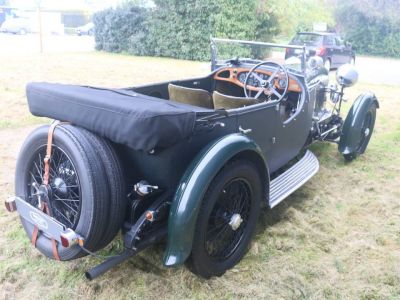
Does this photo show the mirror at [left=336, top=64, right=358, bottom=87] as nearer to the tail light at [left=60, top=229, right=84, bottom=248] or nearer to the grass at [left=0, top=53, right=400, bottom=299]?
the grass at [left=0, top=53, right=400, bottom=299]

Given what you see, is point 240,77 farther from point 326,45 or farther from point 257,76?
point 326,45

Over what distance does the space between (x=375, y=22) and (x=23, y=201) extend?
81.5 ft

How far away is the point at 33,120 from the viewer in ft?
19.4

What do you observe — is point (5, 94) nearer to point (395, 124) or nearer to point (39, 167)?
point (39, 167)

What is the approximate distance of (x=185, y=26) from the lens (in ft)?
50.6

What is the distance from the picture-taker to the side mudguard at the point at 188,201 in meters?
2.20

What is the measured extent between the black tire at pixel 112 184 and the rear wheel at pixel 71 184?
0.04 ft

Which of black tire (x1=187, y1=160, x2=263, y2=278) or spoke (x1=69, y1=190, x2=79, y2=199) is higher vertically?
spoke (x1=69, y1=190, x2=79, y2=199)

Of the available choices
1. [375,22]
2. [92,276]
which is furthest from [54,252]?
[375,22]

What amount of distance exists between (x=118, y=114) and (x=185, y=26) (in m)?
14.1

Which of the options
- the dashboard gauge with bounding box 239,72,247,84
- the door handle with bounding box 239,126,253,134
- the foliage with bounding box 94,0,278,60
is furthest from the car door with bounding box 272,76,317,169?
the foliage with bounding box 94,0,278,60

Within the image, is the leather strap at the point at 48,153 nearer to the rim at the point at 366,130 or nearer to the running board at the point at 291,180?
the running board at the point at 291,180

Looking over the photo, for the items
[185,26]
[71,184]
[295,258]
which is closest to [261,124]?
[295,258]

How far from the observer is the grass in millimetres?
2457
